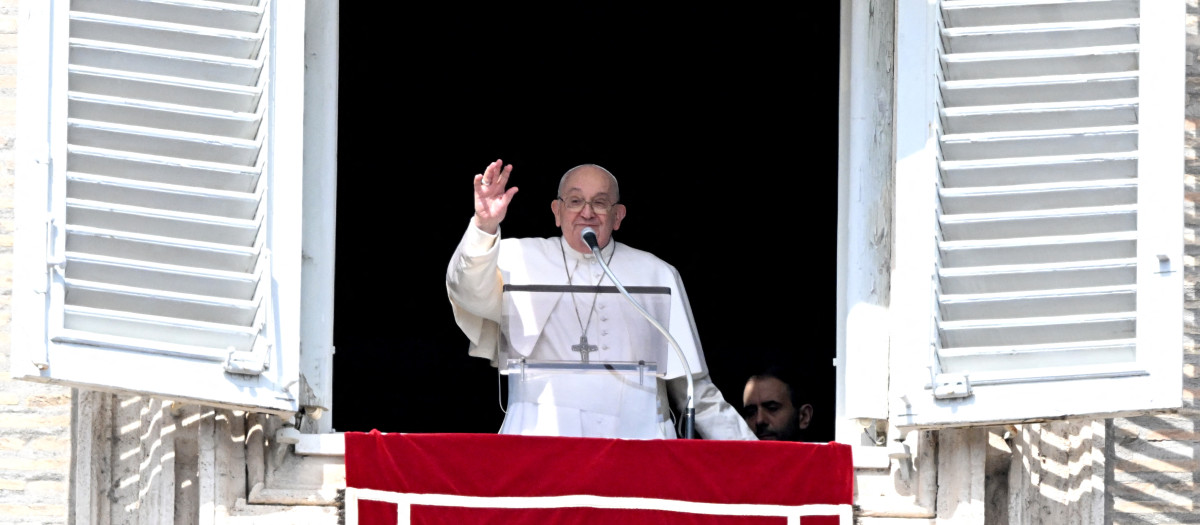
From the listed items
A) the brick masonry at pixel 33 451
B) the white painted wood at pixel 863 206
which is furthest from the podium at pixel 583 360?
the brick masonry at pixel 33 451

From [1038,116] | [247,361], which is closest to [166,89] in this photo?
[247,361]

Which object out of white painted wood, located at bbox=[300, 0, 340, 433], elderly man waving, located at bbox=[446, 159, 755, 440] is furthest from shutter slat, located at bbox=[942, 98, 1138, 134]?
white painted wood, located at bbox=[300, 0, 340, 433]

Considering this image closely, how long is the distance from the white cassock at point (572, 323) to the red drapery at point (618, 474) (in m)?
0.43

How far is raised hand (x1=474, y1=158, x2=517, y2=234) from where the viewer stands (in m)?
6.59

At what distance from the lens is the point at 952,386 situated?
610 cm

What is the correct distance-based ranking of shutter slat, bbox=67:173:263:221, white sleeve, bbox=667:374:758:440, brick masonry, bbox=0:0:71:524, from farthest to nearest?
white sleeve, bbox=667:374:758:440 < brick masonry, bbox=0:0:71:524 < shutter slat, bbox=67:173:263:221

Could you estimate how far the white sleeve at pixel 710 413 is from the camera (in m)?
7.12

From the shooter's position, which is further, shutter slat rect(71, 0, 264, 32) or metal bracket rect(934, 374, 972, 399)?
shutter slat rect(71, 0, 264, 32)

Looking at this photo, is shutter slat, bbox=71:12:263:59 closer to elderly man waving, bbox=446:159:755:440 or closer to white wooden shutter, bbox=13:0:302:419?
white wooden shutter, bbox=13:0:302:419

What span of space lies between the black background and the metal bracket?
3161 millimetres

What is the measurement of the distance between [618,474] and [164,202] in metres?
1.41

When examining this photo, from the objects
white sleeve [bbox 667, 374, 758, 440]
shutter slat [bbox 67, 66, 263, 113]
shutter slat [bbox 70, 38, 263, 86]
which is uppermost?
shutter slat [bbox 70, 38, 263, 86]

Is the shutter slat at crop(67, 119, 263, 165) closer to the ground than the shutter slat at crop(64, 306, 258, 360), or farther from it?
farther from it

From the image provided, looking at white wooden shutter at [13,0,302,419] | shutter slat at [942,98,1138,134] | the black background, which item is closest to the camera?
white wooden shutter at [13,0,302,419]
